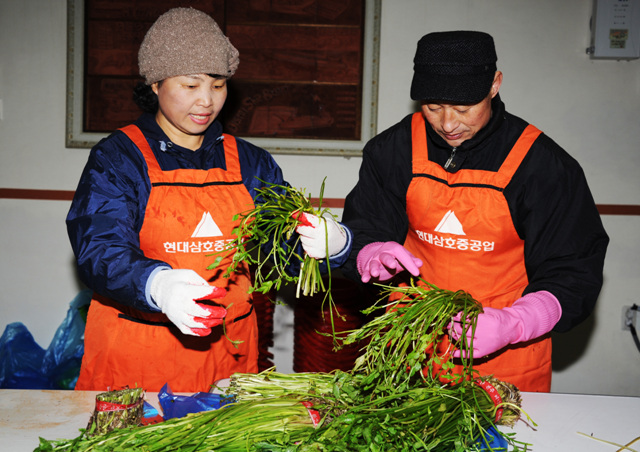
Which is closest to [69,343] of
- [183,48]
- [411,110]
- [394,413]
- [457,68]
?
[183,48]

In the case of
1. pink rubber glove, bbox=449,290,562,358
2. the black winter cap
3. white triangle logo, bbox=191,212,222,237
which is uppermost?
the black winter cap

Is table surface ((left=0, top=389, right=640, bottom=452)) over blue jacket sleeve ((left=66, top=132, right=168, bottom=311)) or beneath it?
beneath

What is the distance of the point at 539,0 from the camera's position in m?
3.84

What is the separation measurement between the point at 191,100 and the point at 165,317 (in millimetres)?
802

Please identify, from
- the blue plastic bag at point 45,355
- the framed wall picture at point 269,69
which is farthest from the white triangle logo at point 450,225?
the blue plastic bag at point 45,355

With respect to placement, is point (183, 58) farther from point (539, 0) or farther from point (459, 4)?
point (539, 0)

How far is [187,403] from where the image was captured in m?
1.75

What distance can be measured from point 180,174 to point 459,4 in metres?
2.51

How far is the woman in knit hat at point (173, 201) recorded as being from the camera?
6.89 ft

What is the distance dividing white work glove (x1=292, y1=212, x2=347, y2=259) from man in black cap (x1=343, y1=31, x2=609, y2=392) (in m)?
0.19

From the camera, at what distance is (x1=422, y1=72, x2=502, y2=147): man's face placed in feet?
7.09

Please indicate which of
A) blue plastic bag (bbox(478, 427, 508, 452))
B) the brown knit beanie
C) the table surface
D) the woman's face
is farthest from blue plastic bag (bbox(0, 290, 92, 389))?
blue plastic bag (bbox(478, 427, 508, 452))

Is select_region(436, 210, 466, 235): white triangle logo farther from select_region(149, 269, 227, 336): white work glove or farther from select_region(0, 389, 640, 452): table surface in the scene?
select_region(149, 269, 227, 336): white work glove

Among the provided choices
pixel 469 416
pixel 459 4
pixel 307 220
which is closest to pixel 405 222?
pixel 307 220
